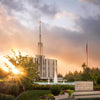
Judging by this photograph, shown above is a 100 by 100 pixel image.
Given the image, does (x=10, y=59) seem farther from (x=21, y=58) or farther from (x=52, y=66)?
(x=52, y=66)

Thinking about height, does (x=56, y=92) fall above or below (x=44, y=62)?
below

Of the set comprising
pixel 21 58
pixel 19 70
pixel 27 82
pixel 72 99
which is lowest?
pixel 72 99

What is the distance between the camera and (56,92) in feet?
63.5

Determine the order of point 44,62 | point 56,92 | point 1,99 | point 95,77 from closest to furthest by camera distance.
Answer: point 1,99 < point 56,92 < point 95,77 < point 44,62

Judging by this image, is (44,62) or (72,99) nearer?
(72,99)

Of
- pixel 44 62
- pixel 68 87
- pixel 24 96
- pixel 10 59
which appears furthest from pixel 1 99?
pixel 44 62

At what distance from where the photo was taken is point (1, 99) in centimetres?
468

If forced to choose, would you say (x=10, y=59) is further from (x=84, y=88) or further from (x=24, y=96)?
(x=24, y=96)

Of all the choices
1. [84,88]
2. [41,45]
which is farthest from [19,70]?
[41,45]

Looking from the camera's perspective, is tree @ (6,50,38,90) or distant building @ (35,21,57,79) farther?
distant building @ (35,21,57,79)

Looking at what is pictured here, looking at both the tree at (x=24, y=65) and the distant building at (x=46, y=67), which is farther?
the distant building at (x=46, y=67)

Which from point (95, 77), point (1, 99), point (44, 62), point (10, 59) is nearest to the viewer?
point (1, 99)

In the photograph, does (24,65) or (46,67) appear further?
(46,67)

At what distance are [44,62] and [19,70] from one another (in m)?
85.5
